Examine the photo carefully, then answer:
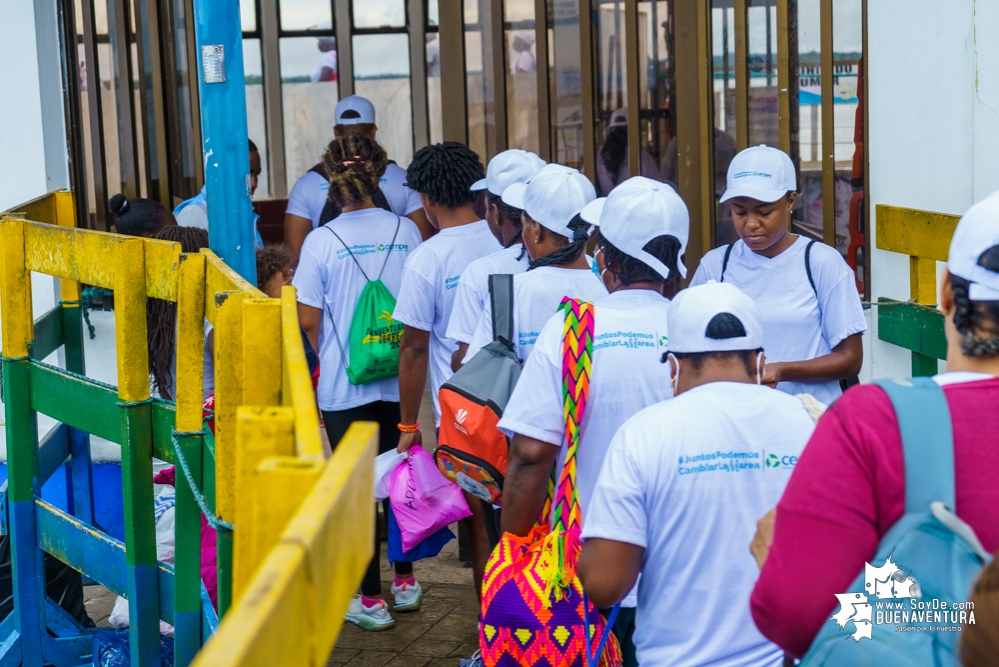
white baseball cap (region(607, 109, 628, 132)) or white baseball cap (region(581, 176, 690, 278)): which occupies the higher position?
white baseball cap (region(607, 109, 628, 132))

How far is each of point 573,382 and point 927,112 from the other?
321 centimetres

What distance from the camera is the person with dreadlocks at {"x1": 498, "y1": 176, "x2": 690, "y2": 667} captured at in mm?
2619

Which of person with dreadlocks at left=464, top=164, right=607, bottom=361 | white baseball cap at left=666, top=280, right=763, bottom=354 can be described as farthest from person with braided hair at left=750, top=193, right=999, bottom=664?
person with dreadlocks at left=464, top=164, right=607, bottom=361

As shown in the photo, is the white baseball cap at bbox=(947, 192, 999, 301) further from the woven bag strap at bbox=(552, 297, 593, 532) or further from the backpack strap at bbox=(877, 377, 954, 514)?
the woven bag strap at bbox=(552, 297, 593, 532)

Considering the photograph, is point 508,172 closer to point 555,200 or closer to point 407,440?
point 555,200

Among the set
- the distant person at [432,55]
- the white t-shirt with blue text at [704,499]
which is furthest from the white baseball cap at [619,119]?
the distant person at [432,55]

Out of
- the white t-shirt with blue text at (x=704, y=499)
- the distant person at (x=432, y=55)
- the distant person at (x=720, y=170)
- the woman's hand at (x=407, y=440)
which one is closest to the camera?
the white t-shirt with blue text at (x=704, y=499)

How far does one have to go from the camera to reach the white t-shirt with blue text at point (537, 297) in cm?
322

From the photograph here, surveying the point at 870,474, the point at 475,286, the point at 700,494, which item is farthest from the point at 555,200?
the point at 870,474

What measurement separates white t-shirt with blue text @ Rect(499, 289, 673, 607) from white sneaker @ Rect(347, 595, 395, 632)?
2.07 meters

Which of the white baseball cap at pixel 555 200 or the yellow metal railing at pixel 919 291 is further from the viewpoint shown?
the yellow metal railing at pixel 919 291

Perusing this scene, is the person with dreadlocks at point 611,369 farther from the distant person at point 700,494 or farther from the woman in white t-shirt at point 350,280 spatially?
the woman in white t-shirt at point 350,280

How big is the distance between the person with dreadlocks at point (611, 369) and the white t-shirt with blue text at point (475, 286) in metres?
0.88

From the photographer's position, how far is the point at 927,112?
16.7 feet
